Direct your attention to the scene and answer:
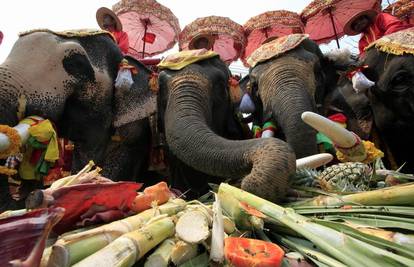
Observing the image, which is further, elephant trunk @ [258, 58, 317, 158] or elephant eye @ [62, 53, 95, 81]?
elephant eye @ [62, 53, 95, 81]

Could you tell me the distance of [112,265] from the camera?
1.19m

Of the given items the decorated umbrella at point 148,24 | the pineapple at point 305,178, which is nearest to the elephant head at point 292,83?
the pineapple at point 305,178

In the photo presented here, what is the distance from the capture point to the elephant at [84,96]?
129 inches

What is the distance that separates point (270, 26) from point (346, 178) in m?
5.59

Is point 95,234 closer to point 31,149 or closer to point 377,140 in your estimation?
point 31,149

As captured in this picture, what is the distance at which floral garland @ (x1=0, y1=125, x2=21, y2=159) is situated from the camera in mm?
2836

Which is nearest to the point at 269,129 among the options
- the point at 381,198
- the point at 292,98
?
the point at 292,98

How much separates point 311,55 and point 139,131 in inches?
62.5

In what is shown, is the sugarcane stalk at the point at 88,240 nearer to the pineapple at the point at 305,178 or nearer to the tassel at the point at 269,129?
the pineapple at the point at 305,178

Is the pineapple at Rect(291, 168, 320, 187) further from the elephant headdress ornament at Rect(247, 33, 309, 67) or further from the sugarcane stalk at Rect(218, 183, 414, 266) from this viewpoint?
the elephant headdress ornament at Rect(247, 33, 309, 67)

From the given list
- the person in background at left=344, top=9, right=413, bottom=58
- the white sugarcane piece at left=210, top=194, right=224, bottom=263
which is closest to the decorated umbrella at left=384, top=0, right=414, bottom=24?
the person in background at left=344, top=9, right=413, bottom=58

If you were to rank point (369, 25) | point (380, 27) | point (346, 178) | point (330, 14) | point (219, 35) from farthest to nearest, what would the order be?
point (330, 14) → point (219, 35) → point (369, 25) → point (380, 27) → point (346, 178)

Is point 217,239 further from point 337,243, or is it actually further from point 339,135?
point 339,135

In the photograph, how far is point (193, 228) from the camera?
4.55 feet
